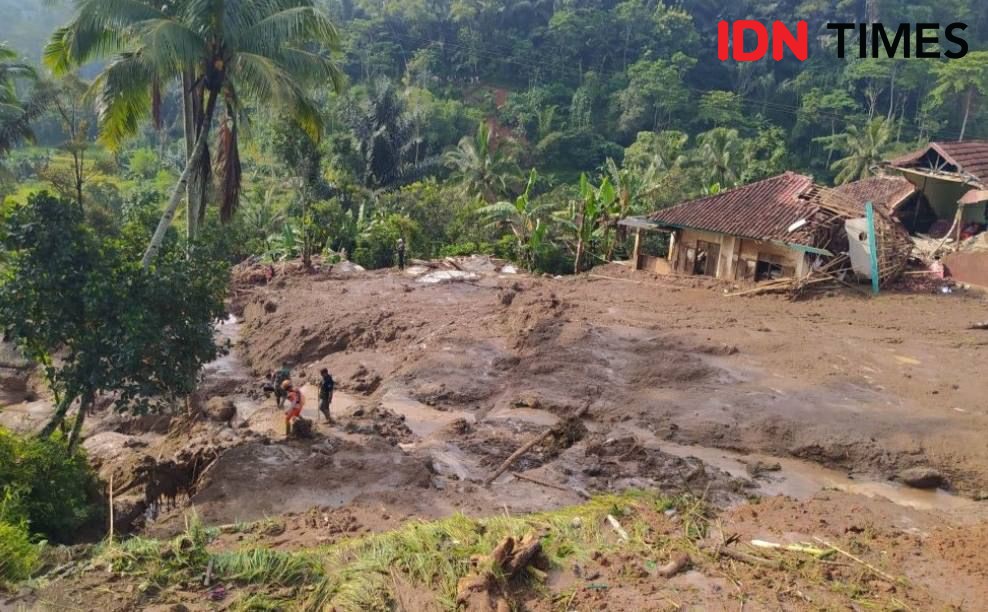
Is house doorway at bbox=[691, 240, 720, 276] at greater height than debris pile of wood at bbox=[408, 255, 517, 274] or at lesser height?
greater

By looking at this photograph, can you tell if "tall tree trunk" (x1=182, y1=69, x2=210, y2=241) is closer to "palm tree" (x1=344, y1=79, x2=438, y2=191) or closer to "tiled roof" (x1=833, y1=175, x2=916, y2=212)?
"palm tree" (x1=344, y1=79, x2=438, y2=191)

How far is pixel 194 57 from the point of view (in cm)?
1222

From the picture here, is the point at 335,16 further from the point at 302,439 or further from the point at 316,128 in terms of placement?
the point at 302,439

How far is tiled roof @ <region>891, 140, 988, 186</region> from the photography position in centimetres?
2423

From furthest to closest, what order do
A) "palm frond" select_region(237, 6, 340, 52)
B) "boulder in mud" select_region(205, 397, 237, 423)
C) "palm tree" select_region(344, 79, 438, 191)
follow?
"palm tree" select_region(344, 79, 438, 191)
"boulder in mud" select_region(205, 397, 237, 423)
"palm frond" select_region(237, 6, 340, 52)

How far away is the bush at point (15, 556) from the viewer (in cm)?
664

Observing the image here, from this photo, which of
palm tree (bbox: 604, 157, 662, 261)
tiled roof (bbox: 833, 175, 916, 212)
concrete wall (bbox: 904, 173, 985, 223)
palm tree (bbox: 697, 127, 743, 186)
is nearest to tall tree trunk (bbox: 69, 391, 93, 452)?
palm tree (bbox: 604, 157, 662, 261)

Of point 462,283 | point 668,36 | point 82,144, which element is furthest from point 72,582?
point 668,36

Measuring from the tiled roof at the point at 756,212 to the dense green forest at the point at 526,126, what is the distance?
9.47 ft

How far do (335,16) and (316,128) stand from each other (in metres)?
57.2

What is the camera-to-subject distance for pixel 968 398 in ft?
45.5

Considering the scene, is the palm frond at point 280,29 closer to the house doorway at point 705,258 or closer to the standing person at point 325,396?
the standing person at point 325,396

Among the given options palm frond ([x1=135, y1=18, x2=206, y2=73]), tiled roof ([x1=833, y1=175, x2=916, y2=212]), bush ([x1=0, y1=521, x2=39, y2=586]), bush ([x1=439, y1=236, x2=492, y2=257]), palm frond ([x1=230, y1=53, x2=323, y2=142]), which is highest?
palm frond ([x1=135, y1=18, x2=206, y2=73])

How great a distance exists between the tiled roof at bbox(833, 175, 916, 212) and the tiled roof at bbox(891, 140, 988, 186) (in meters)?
1.46
